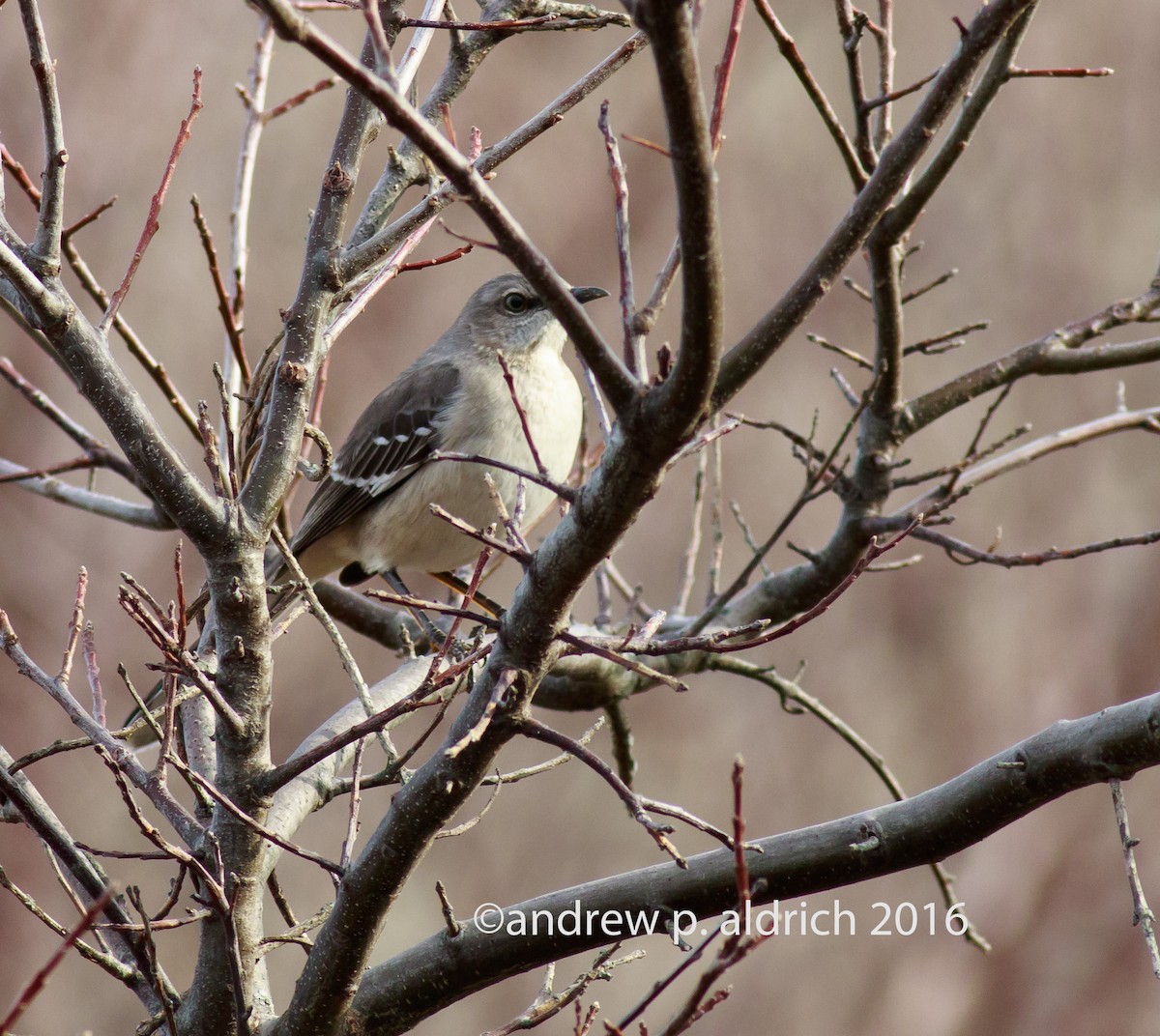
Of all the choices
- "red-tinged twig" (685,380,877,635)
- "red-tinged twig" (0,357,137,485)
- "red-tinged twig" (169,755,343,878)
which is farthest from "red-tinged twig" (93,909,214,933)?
"red-tinged twig" (685,380,877,635)

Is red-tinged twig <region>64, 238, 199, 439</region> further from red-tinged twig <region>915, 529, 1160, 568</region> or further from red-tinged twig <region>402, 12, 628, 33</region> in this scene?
red-tinged twig <region>915, 529, 1160, 568</region>

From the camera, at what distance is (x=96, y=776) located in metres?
8.39

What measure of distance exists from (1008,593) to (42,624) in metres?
7.94

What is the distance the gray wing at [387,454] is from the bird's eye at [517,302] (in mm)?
366

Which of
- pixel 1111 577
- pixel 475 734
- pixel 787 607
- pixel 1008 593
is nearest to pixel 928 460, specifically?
pixel 1008 593

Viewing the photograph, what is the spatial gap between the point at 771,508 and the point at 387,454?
192 inches

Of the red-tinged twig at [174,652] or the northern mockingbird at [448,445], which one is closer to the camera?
the red-tinged twig at [174,652]

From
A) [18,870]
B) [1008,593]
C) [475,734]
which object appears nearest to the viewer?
[475,734]

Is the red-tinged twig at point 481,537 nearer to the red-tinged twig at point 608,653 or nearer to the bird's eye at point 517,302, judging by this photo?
the red-tinged twig at point 608,653

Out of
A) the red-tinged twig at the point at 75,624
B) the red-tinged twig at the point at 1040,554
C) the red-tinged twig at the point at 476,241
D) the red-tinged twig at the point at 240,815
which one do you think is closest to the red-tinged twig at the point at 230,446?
the red-tinged twig at the point at 75,624

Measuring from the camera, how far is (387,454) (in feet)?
16.1

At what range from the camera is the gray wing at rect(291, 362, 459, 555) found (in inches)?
188

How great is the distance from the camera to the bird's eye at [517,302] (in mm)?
4996

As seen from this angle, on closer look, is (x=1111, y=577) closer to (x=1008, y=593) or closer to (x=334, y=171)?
(x=1008, y=593)
